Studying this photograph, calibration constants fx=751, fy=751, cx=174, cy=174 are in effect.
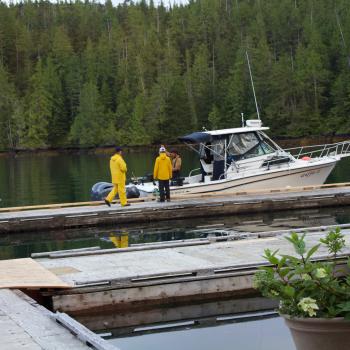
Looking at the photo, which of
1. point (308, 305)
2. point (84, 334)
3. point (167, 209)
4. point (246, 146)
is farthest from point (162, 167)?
point (308, 305)

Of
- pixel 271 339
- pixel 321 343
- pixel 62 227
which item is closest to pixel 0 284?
pixel 271 339

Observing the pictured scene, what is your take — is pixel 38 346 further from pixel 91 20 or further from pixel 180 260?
pixel 91 20

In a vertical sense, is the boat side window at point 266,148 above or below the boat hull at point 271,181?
above

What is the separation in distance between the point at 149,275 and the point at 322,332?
183 inches

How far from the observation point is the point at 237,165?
23.1 meters

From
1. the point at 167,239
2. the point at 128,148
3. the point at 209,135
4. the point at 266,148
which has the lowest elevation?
the point at 167,239

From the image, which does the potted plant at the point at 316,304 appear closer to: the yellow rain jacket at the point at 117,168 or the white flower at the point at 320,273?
the white flower at the point at 320,273

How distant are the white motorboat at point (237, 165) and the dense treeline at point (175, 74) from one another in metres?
60.4

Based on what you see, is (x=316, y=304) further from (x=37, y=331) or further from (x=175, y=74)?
(x=175, y=74)

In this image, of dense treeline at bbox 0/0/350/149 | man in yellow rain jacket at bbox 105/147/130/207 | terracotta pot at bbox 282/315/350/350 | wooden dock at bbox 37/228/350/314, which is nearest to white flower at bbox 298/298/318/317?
terracotta pot at bbox 282/315/350/350

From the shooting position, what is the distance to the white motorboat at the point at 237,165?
74.5 feet

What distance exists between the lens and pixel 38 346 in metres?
6.93

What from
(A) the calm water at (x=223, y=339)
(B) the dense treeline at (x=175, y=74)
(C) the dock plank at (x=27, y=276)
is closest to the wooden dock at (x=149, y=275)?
(C) the dock plank at (x=27, y=276)

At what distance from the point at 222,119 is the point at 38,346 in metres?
84.7
